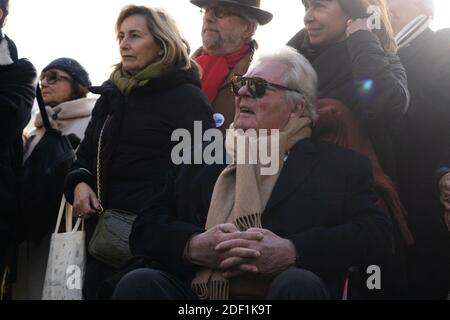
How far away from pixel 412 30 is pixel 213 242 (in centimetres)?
202

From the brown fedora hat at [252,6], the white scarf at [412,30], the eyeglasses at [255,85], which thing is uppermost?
the brown fedora hat at [252,6]

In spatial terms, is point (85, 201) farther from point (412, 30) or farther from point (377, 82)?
point (412, 30)

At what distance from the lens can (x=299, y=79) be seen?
5113mm

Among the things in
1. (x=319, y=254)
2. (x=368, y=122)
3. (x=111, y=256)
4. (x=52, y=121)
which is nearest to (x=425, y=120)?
(x=368, y=122)

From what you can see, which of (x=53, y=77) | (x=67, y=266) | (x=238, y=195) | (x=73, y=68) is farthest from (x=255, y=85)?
(x=53, y=77)

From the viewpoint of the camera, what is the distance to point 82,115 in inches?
284

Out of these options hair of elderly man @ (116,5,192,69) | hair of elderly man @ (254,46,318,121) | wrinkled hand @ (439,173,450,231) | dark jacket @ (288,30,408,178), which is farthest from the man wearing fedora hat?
wrinkled hand @ (439,173,450,231)

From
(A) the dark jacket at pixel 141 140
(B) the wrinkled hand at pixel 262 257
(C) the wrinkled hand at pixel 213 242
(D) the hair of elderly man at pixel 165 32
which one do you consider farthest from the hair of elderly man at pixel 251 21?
(B) the wrinkled hand at pixel 262 257

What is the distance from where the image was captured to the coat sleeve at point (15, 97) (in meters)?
5.96

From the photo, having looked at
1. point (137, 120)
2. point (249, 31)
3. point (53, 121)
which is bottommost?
point (137, 120)

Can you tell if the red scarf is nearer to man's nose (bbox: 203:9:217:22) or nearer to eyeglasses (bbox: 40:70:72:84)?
man's nose (bbox: 203:9:217:22)

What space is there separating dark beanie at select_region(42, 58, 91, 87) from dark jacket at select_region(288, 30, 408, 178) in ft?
7.61

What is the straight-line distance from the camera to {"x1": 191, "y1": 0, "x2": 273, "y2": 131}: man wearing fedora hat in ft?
21.1

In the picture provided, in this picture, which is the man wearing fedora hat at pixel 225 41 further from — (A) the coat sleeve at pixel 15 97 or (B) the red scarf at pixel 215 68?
(A) the coat sleeve at pixel 15 97
